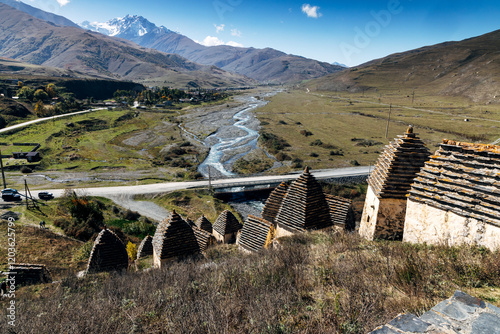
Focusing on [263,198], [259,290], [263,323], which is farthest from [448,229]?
[263,198]

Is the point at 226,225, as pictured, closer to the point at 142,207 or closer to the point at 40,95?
→ the point at 142,207

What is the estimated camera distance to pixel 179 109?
13000 cm

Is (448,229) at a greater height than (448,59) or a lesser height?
lesser

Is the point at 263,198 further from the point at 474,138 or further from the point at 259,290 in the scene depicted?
the point at 474,138

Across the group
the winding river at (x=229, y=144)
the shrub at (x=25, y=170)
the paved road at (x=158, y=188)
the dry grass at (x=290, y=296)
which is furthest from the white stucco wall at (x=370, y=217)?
the shrub at (x=25, y=170)

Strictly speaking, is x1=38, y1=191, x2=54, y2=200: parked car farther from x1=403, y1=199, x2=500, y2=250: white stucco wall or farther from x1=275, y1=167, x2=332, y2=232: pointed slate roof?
x1=403, y1=199, x2=500, y2=250: white stucco wall

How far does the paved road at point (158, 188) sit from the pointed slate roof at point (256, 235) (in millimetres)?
22446

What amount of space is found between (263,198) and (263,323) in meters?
38.5

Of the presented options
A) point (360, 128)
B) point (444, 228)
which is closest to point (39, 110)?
point (360, 128)

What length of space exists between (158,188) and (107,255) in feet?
95.8

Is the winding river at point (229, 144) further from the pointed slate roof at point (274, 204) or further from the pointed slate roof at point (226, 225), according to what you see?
the pointed slate roof at point (274, 204)

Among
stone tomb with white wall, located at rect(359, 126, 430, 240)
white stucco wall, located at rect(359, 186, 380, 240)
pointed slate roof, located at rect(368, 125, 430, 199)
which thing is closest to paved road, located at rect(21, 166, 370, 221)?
white stucco wall, located at rect(359, 186, 380, 240)

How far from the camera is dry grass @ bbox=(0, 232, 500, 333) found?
5379mm

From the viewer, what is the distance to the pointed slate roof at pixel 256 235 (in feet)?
49.5
